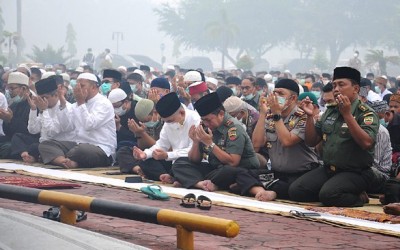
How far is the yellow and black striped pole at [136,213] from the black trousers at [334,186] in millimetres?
3047

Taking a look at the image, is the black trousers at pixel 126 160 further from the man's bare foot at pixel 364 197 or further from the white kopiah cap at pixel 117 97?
the man's bare foot at pixel 364 197

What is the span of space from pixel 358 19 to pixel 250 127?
6759 centimetres

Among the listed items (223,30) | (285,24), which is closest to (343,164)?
(223,30)

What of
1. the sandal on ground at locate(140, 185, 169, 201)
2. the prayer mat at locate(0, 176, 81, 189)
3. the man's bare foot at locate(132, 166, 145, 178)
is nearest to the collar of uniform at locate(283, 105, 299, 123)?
the sandal on ground at locate(140, 185, 169, 201)

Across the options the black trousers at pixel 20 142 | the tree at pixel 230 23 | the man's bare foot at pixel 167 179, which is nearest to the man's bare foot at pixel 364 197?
the man's bare foot at pixel 167 179

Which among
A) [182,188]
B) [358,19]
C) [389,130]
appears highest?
[358,19]

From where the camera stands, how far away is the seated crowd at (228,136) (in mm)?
9586

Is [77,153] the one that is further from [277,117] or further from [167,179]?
[277,117]

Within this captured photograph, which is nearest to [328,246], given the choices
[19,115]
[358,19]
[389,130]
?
[389,130]

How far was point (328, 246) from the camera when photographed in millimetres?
7105

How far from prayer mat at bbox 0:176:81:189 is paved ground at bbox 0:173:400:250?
142 cm

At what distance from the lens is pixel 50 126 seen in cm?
1408

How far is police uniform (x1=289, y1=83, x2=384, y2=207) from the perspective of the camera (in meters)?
9.45

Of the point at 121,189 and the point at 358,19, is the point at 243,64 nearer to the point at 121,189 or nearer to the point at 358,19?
the point at 121,189
